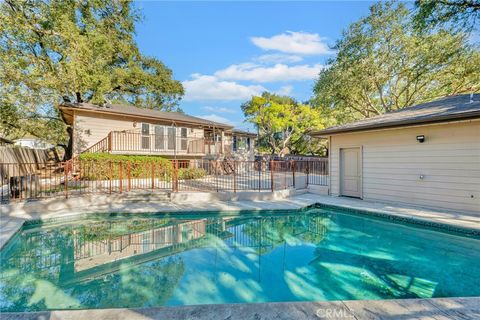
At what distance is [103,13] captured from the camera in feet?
49.5

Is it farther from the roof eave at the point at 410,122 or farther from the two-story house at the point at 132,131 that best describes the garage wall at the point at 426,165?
the two-story house at the point at 132,131

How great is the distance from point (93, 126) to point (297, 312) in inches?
558

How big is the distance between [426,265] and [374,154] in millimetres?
5146

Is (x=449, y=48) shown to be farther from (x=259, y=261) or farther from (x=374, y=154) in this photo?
(x=259, y=261)

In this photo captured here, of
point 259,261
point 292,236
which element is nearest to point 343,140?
point 292,236

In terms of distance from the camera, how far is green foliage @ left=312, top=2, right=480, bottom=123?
13.6m

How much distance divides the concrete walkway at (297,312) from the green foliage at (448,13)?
949 cm

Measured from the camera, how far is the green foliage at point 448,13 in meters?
8.02

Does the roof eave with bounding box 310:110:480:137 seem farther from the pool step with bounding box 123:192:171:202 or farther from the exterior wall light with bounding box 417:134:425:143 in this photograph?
the pool step with bounding box 123:192:171:202

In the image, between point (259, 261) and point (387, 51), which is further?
point (387, 51)

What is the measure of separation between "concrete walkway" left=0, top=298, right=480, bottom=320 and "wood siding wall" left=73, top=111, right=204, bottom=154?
1220cm

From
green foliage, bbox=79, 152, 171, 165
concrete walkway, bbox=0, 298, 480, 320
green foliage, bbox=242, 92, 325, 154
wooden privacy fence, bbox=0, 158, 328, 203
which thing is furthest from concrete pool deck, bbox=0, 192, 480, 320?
green foliage, bbox=242, 92, 325, 154

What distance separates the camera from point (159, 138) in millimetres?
15070

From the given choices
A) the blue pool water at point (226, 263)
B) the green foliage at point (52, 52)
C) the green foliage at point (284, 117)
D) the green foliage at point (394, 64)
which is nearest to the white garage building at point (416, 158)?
the blue pool water at point (226, 263)
